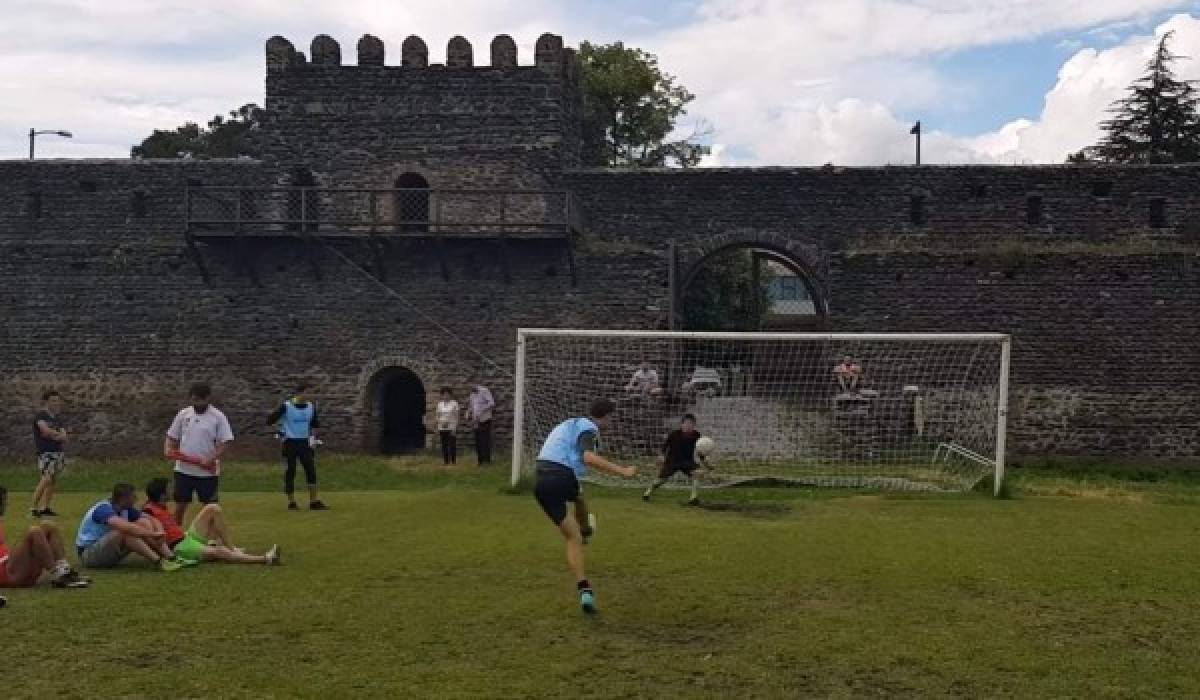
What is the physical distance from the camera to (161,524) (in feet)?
29.7

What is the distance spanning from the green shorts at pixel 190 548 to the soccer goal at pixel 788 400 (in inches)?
251

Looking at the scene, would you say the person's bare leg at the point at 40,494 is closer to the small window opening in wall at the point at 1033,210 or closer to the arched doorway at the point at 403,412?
the arched doorway at the point at 403,412

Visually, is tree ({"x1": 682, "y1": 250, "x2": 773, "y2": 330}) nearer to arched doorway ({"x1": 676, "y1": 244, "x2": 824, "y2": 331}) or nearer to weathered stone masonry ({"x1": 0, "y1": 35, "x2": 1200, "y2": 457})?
arched doorway ({"x1": 676, "y1": 244, "x2": 824, "y2": 331})

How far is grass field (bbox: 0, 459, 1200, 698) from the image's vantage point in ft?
19.6

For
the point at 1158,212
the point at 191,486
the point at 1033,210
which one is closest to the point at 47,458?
the point at 191,486

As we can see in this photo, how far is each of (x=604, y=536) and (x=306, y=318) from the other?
1213 cm

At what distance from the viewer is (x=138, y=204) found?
21.6 meters

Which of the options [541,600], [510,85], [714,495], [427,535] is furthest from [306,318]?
[541,600]

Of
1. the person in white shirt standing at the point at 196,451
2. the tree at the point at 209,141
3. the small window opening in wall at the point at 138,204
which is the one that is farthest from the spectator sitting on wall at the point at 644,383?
the tree at the point at 209,141

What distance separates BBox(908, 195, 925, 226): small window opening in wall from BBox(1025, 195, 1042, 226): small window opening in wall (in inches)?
71.5

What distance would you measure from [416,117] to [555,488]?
14.7m

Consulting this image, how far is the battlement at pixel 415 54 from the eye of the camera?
2114cm

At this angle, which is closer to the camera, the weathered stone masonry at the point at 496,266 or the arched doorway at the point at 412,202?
the weathered stone masonry at the point at 496,266

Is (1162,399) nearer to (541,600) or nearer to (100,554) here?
(541,600)
